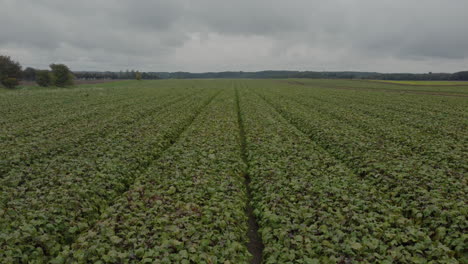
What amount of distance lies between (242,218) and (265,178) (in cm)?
254

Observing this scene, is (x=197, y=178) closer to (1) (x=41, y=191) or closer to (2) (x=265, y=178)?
(2) (x=265, y=178)

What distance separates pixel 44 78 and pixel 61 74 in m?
5.05

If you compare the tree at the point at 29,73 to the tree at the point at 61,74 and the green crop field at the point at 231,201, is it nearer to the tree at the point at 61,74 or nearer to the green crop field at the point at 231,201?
the tree at the point at 61,74

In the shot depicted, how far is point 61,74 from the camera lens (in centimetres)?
8231

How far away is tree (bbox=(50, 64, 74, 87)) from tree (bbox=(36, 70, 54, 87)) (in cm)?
137

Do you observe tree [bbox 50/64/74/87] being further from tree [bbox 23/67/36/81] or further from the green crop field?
the green crop field

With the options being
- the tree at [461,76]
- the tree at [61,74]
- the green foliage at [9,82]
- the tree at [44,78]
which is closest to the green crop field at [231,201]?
the green foliage at [9,82]

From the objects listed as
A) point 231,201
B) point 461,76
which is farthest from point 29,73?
point 461,76

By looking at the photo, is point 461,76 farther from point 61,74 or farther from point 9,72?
point 9,72

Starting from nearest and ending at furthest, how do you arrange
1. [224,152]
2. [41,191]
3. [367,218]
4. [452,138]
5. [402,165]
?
1. [367,218]
2. [41,191]
3. [402,165]
4. [224,152]
5. [452,138]

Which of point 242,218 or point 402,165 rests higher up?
point 402,165

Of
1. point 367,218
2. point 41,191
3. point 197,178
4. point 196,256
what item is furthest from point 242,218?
point 41,191

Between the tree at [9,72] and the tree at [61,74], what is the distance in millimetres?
9153

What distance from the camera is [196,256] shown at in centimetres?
527
